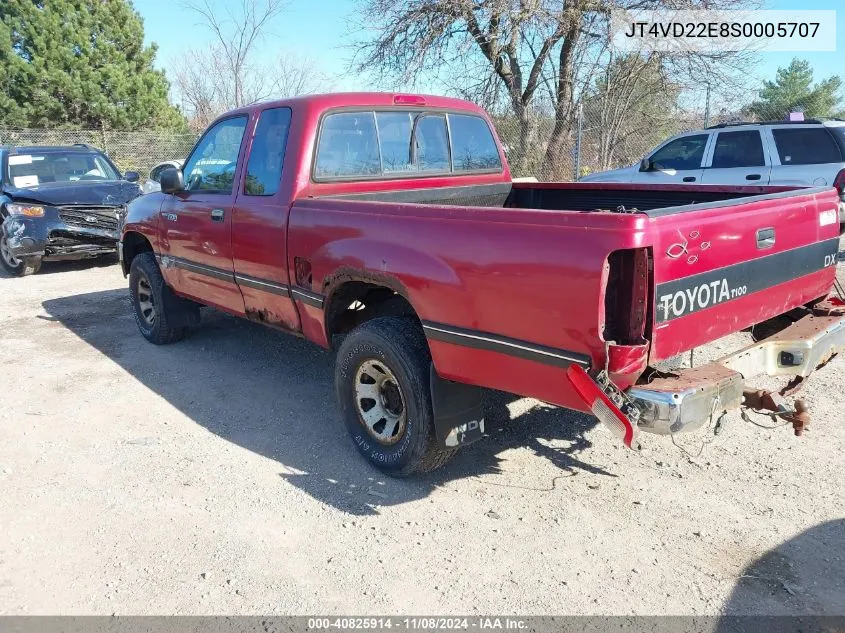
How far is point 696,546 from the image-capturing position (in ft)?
10.00

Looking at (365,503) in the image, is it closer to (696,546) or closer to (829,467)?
(696,546)

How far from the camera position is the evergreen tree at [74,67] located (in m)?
22.1

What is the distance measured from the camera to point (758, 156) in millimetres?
9281

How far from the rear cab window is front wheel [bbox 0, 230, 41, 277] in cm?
726

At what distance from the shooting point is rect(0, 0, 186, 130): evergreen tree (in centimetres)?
2209

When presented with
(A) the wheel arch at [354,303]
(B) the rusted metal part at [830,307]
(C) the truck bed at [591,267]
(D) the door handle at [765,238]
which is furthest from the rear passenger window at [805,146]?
(A) the wheel arch at [354,303]

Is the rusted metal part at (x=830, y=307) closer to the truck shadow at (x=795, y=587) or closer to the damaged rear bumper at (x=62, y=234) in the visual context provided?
the truck shadow at (x=795, y=587)

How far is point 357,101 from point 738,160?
7029mm

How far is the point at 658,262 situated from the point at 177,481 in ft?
9.12

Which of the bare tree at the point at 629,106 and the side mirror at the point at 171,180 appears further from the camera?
the bare tree at the point at 629,106

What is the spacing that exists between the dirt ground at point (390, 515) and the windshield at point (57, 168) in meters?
6.39

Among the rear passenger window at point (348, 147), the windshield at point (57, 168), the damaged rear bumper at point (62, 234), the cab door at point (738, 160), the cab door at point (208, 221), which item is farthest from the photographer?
the windshield at point (57, 168)

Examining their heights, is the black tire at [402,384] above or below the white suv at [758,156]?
below

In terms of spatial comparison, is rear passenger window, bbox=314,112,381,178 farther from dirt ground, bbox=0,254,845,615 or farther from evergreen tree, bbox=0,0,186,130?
evergreen tree, bbox=0,0,186,130
